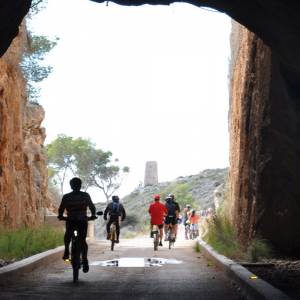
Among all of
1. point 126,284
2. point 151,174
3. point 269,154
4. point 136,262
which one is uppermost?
point 151,174

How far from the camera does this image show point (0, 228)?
19.4 meters

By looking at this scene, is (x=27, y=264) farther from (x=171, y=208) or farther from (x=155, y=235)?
(x=171, y=208)

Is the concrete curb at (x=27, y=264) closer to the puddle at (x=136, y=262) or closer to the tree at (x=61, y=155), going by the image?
the puddle at (x=136, y=262)

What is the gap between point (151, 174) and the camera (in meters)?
98.8

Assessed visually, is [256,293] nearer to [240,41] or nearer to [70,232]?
[70,232]

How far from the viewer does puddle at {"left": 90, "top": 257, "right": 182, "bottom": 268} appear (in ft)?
56.0

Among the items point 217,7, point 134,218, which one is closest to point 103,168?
point 134,218

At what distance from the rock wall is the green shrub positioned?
28cm

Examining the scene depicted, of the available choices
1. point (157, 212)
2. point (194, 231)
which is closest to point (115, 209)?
point (157, 212)

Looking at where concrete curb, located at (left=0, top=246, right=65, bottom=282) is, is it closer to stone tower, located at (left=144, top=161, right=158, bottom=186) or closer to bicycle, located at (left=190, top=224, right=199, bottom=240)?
bicycle, located at (left=190, top=224, right=199, bottom=240)

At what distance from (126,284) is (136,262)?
222 inches

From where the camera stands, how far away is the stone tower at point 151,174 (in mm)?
98125

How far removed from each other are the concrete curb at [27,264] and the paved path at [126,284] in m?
0.16

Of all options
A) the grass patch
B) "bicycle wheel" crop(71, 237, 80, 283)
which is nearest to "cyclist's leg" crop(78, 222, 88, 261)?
"bicycle wheel" crop(71, 237, 80, 283)
